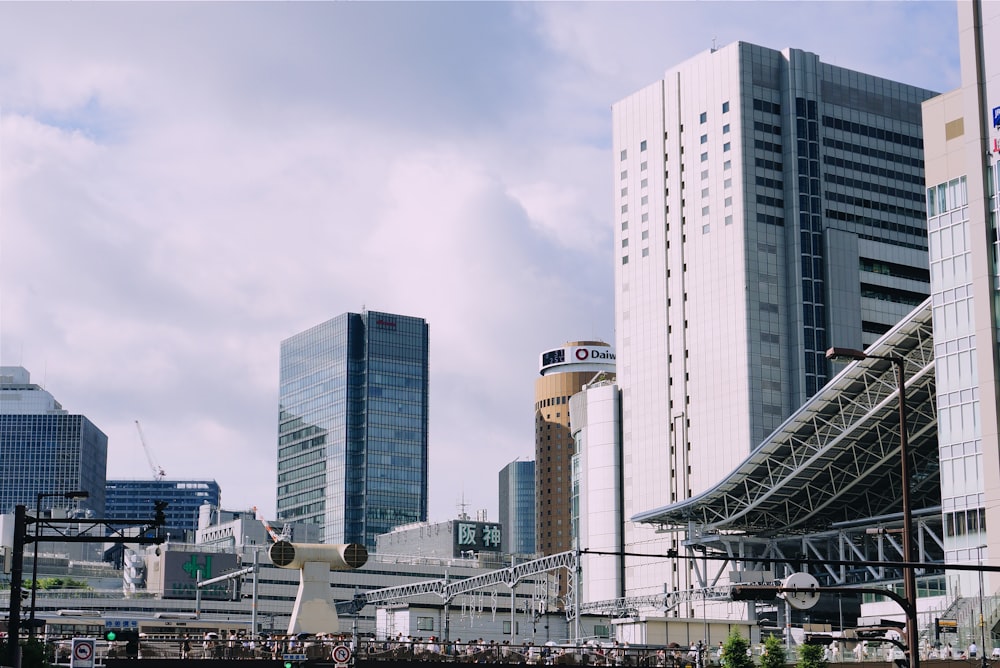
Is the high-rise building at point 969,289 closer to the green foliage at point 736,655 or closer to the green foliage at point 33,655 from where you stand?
the green foliage at point 736,655

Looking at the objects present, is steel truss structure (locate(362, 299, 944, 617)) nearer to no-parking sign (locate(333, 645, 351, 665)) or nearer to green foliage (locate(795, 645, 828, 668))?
green foliage (locate(795, 645, 828, 668))

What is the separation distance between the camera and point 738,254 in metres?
154

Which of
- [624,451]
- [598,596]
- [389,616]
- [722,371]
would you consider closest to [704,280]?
[722,371]

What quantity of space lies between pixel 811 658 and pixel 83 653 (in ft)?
Result: 103

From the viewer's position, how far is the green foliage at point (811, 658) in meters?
63.0

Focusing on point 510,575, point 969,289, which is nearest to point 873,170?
point 510,575

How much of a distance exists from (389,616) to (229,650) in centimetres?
7308

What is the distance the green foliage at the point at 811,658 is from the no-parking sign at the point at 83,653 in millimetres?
30634

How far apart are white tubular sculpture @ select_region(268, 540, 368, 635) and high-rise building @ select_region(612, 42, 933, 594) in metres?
67.5

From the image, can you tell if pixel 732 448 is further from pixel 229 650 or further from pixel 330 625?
pixel 229 650

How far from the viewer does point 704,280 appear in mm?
157250

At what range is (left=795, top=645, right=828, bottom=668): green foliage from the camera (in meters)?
63.0

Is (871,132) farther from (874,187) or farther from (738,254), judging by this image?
(738,254)

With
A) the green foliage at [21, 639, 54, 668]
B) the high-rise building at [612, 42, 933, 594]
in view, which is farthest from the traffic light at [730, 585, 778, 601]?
the high-rise building at [612, 42, 933, 594]
